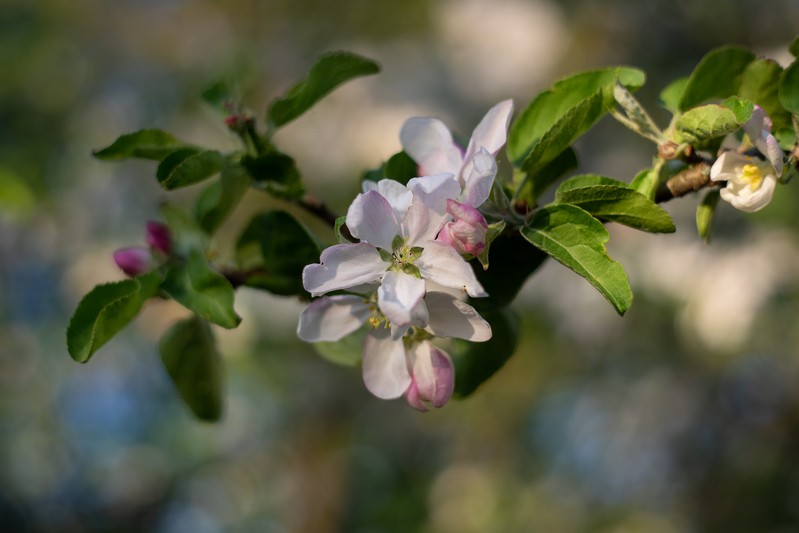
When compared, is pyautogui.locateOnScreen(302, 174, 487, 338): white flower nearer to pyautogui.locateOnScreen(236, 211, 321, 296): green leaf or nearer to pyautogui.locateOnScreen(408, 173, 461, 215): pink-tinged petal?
pyautogui.locateOnScreen(408, 173, 461, 215): pink-tinged petal

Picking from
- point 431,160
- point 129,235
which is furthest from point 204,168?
point 129,235

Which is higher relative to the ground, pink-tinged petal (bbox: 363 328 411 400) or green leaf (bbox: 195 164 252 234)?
green leaf (bbox: 195 164 252 234)

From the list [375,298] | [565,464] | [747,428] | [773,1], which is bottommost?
[565,464]

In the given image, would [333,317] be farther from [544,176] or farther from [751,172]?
[751,172]

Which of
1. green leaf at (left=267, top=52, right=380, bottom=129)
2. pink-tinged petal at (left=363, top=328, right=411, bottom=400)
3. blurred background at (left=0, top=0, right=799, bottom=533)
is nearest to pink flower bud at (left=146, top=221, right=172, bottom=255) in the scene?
green leaf at (left=267, top=52, right=380, bottom=129)

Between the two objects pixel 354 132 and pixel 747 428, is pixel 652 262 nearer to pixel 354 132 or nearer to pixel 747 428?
pixel 747 428
